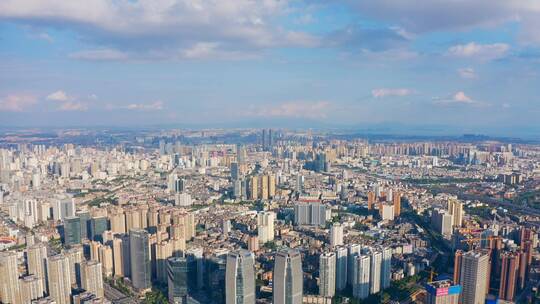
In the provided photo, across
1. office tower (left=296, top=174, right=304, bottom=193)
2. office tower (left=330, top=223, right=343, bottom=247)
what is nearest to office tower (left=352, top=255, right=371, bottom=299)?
office tower (left=330, top=223, right=343, bottom=247)

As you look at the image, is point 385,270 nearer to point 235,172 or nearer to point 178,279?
point 178,279

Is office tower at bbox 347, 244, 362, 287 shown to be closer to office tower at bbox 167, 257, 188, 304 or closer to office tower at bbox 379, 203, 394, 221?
office tower at bbox 167, 257, 188, 304

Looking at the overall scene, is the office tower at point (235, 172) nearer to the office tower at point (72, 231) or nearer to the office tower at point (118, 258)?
the office tower at point (72, 231)

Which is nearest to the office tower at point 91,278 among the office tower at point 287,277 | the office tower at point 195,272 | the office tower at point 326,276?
the office tower at point 195,272

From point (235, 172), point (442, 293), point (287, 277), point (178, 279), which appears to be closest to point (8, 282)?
point (178, 279)

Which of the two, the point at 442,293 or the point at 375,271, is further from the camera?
the point at 375,271
